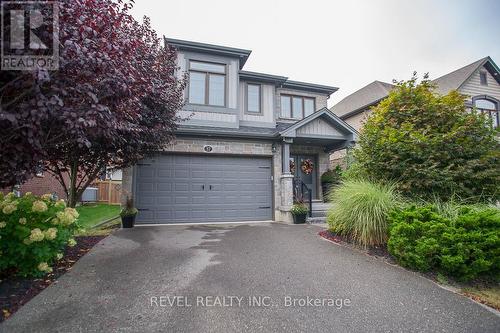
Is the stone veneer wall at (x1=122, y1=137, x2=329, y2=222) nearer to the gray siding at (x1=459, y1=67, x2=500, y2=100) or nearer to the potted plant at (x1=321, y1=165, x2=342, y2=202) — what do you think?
the potted plant at (x1=321, y1=165, x2=342, y2=202)

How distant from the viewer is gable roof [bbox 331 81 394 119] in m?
14.9

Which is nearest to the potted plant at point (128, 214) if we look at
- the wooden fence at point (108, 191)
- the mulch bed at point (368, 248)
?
the mulch bed at point (368, 248)

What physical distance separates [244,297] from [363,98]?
55.0ft

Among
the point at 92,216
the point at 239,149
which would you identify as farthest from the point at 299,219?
the point at 92,216

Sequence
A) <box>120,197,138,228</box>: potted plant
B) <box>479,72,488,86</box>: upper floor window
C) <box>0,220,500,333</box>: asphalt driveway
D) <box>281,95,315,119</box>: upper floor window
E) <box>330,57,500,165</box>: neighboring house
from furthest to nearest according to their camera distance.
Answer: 1. <box>479,72,488,86</box>: upper floor window
2. <box>330,57,500,165</box>: neighboring house
3. <box>281,95,315,119</box>: upper floor window
4. <box>120,197,138,228</box>: potted plant
5. <box>0,220,500,333</box>: asphalt driveway

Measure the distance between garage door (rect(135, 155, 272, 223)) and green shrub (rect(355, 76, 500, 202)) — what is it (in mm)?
4344

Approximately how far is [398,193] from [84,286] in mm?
5890

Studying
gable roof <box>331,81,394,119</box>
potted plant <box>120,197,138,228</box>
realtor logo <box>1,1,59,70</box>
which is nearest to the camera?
realtor logo <box>1,1,59,70</box>

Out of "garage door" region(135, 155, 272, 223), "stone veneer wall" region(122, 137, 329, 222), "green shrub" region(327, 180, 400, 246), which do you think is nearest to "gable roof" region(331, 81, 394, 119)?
"stone veneer wall" region(122, 137, 329, 222)

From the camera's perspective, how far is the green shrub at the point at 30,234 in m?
3.10

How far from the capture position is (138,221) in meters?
7.82

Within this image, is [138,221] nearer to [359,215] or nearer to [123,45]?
[123,45]

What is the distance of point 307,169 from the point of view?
1088 centimetres

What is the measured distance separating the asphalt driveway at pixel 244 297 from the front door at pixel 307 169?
6286 mm
